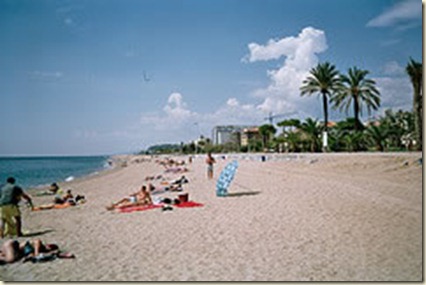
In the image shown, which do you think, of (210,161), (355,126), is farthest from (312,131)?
(210,161)

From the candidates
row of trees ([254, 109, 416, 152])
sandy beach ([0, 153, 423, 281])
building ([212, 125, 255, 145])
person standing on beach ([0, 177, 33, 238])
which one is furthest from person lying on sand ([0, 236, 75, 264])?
building ([212, 125, 255, 145])

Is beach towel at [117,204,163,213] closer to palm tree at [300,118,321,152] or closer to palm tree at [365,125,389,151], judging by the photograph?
palm tree at [365,125,389,151]

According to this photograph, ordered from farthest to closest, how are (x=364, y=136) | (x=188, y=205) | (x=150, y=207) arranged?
(x=364, y=136), (x=150, y=207), (x=188, y=205)

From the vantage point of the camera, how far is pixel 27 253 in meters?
5.25

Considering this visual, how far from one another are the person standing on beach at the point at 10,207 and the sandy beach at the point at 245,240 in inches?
18.4

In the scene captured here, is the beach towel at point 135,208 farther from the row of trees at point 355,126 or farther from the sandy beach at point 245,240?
the row of trees at point 355,126

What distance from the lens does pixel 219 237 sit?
19.4 feet

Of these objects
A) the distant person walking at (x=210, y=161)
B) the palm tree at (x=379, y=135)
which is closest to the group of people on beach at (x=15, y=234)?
the distant person walking at (x=210, y=161)

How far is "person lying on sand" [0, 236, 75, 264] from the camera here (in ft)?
16.6

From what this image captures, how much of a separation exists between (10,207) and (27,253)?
173 cm

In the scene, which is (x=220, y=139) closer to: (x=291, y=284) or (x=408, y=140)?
(x=408, y=140)

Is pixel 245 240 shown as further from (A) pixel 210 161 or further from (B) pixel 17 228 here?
(A) pixel 210 161

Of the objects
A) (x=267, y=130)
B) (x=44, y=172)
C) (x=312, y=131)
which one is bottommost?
(x=44, y=172)

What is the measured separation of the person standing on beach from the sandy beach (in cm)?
47
